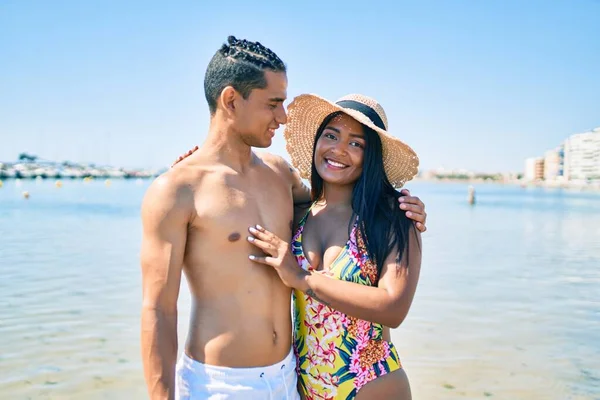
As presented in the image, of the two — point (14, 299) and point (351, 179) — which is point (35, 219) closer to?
point (14, 299)

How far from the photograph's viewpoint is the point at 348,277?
9.00ft

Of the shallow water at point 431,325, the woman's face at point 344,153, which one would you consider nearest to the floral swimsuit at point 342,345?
the woman's face at point 344,153

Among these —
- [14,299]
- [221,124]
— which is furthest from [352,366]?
[14,299]

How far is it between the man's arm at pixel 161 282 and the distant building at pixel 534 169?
16757cm

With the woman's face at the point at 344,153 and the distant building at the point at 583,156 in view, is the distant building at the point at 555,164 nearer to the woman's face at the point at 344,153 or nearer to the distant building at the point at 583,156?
the distant building at the point at 583,156

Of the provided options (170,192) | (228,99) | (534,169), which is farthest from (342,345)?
(534,169)

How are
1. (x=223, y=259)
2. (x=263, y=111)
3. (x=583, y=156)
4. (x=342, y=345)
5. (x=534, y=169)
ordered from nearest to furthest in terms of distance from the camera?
(x=223, y=259) < (x=263, y=111) < (x=342, y=345) < (x=583, y=156) < (x=534, y=169)

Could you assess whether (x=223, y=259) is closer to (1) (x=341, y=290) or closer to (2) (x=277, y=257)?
(2) (x=277, y=257)

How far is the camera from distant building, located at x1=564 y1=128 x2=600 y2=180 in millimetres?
123750

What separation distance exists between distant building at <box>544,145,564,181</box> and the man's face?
15093 cm

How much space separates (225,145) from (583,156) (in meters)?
142

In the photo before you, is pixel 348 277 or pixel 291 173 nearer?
pixel 348 277

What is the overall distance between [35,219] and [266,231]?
85.3 feet

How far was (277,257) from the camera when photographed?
2.56 meters
